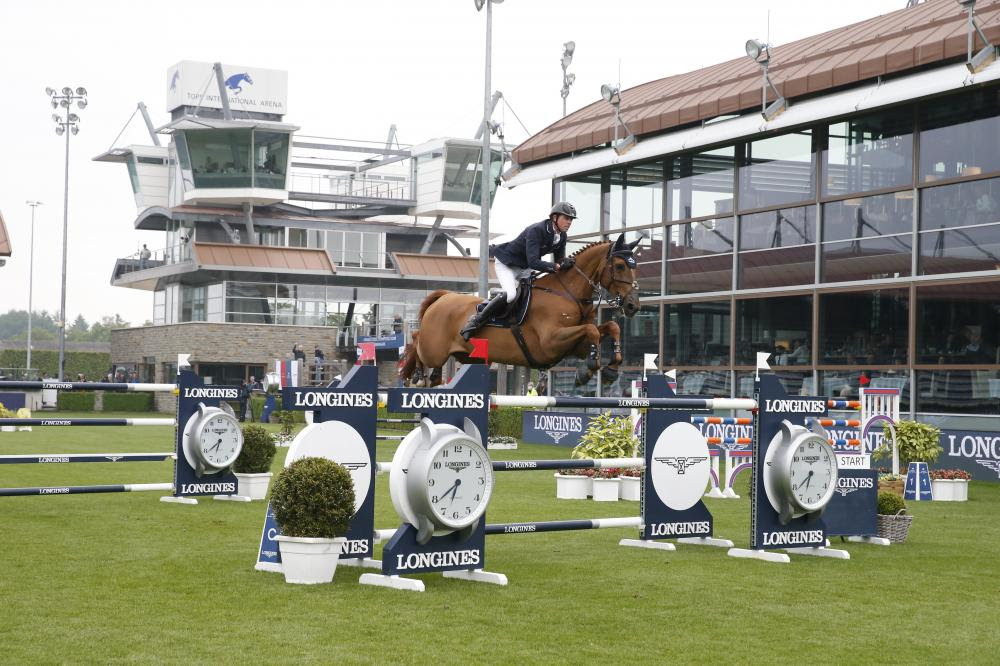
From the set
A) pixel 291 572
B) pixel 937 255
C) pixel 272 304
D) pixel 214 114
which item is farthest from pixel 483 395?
pixel 214 114

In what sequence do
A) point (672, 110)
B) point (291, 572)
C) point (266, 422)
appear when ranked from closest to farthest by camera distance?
point (291, 572)
point (672, 110)
point (266, 422)

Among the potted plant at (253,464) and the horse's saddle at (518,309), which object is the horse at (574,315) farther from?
the potted plant at (253,464)

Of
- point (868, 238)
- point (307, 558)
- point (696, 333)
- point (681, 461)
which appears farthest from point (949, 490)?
point (307, 558)

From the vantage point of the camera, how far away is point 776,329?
22.9 metres

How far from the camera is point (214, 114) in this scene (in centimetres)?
6262

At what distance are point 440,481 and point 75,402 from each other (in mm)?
45758

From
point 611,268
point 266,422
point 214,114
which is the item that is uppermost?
point 214,114

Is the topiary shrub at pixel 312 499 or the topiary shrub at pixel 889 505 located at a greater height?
the topiary shrub at pixel 312 499

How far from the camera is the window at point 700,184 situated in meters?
24.1

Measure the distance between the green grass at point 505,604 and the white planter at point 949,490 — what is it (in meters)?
4.82

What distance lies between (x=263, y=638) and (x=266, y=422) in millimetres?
33320

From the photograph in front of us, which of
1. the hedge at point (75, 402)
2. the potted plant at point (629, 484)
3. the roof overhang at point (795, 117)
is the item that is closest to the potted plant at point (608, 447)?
the potted plant at point (629, 484)

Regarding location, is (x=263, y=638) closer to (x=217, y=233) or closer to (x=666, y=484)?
(x=666, y=484)

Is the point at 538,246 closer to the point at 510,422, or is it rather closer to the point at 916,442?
A: the point at 916,442
